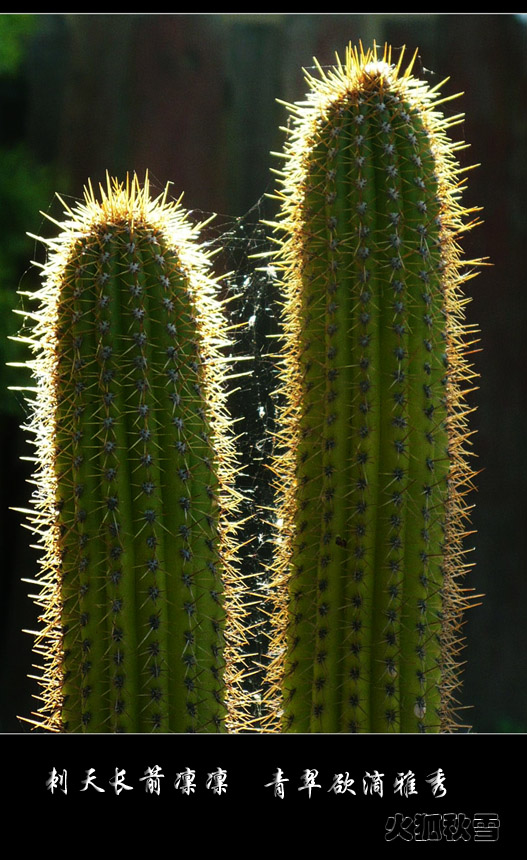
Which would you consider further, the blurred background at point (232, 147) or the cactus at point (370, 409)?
the blurred background at point (232, 147)

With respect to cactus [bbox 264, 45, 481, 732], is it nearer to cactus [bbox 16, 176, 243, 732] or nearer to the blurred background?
cactus [bbox 16, 176, 243, 732]

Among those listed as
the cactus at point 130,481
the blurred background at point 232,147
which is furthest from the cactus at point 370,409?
the blurred background at point 232,147

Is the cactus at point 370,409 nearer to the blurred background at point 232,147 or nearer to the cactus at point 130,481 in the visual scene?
the cactus at point 130,481

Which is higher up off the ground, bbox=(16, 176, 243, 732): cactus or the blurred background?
the blurred background

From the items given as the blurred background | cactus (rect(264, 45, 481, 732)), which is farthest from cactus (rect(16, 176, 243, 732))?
the blurred background

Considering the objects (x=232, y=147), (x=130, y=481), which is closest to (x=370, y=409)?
(x=130, y=481)

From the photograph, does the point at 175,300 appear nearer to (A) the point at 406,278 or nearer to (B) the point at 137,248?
(B) the point at 137,248
